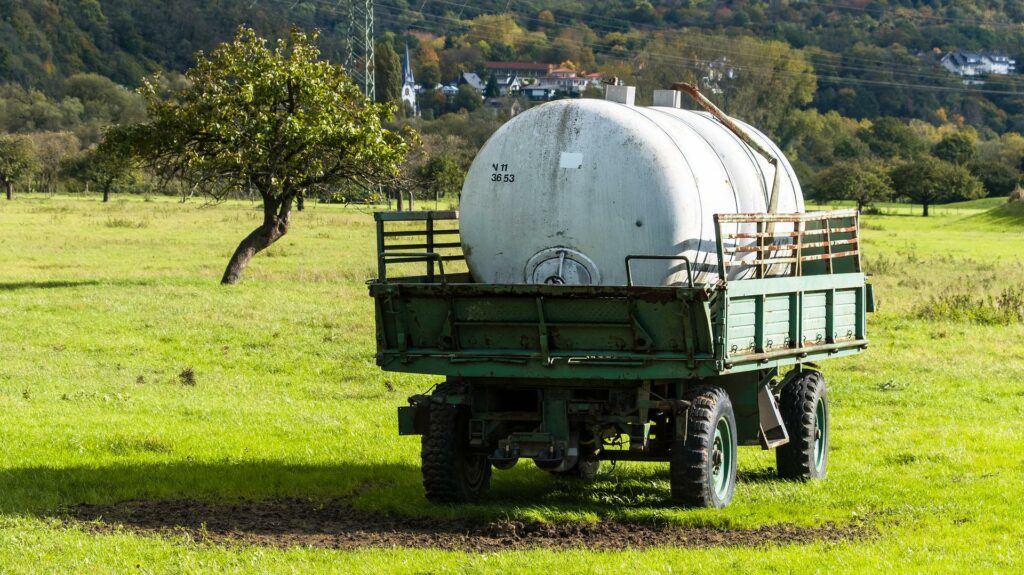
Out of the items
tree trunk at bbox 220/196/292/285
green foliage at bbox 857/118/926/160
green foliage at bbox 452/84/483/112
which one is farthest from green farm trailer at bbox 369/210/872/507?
green foliage at bbox 452/84/483/112

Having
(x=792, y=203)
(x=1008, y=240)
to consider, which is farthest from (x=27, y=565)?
(x=1008, y=240)

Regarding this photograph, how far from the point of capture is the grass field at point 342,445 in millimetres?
9430

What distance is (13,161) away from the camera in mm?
86000

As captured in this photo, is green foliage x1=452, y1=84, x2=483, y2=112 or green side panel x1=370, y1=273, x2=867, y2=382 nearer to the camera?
green side panel x1=370, y1=273, x2=867, y2=382

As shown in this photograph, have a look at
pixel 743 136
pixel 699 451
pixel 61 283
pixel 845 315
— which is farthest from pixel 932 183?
pixel 699 451

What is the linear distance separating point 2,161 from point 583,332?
81.5m

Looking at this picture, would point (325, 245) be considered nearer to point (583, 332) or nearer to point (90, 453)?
point (90, 453)

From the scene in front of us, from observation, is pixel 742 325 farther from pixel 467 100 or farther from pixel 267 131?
pixel 467 100

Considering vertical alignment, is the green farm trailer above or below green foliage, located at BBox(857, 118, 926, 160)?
below

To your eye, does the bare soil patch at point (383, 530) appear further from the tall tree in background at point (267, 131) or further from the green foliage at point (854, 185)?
the green foliage at point (854, 185)

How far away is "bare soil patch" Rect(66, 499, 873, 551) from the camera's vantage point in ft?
32.5

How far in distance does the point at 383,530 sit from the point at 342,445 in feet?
12.3

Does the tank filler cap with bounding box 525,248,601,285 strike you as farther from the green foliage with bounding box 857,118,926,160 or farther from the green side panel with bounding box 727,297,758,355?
the green foliage with bounding box 857,118,926,160

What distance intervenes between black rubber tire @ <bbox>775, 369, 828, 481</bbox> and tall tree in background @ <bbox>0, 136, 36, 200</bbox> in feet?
251
